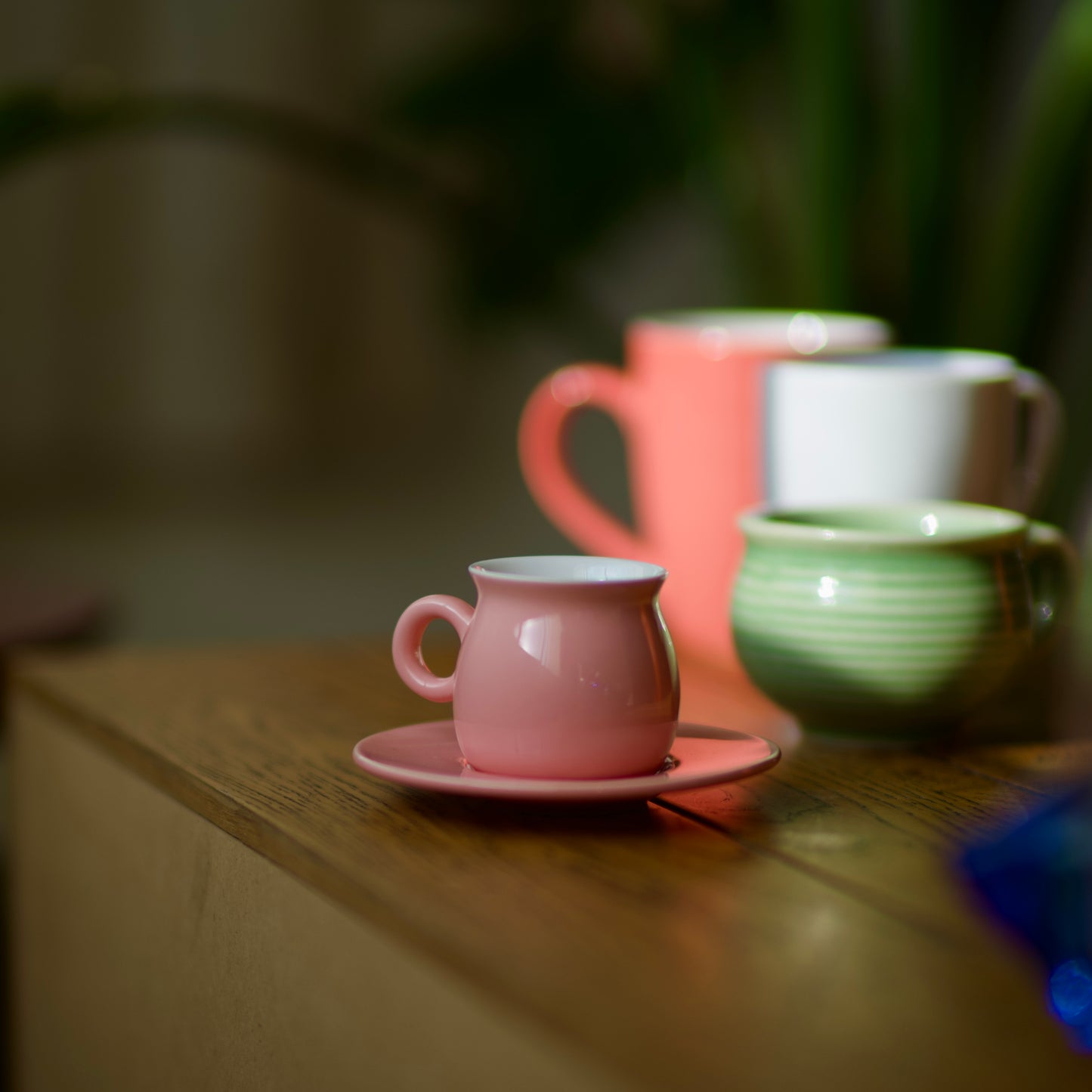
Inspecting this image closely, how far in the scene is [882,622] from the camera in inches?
20.7

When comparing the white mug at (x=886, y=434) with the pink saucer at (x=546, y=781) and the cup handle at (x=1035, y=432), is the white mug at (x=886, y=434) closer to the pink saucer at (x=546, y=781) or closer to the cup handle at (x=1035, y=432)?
the cup handle at (x=1035, y=432)

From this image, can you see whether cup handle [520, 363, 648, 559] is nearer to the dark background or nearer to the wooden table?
the wooden table

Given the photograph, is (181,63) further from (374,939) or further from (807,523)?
(374,939)

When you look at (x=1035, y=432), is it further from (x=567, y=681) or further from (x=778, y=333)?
(x=567, y=681)

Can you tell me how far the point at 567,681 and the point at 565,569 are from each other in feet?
0.21

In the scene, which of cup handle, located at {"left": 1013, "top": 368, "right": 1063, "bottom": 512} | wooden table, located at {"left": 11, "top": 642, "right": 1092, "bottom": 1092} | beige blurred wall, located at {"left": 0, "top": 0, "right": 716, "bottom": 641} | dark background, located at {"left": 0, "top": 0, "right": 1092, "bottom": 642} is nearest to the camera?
wooden table, located at {"left": 11, "top": 642, "right": 1092, "bottom": 1092}

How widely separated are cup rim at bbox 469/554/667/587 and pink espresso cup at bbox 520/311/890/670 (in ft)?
0.59

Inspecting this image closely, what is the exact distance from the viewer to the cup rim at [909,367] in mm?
621

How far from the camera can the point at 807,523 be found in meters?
0.60

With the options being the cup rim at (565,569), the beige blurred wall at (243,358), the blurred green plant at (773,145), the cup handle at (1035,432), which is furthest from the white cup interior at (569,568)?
the beige blurred wall at (243,358)

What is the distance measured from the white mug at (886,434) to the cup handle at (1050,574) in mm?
51

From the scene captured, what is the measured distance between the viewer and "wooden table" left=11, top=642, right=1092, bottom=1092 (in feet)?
1.03

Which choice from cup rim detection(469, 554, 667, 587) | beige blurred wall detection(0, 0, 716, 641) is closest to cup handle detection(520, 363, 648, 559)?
cup rim detection(469, 554, 667, 587)

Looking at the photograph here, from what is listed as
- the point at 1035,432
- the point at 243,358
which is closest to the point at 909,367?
the point at 1035,432
